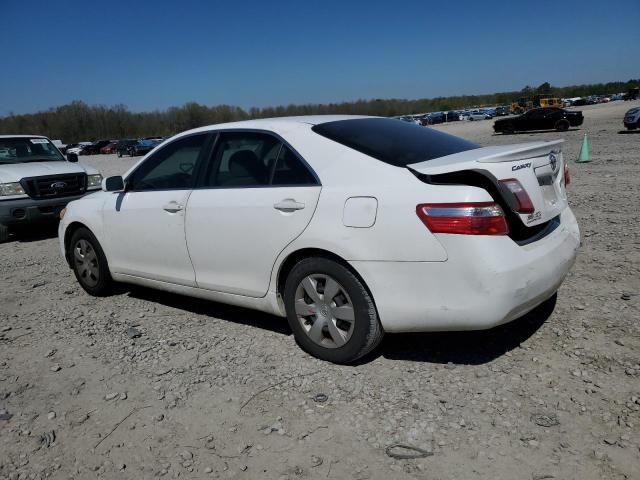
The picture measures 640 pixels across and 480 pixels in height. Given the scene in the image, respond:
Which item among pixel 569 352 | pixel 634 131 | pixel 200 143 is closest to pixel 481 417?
pixel 569 352

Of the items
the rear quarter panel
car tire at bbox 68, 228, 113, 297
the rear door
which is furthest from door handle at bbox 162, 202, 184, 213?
car tire at bbox 68, 228, 113, 297

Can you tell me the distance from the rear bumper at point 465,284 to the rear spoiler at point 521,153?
1.50 ft

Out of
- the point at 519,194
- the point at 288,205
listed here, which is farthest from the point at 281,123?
the point at 519,194

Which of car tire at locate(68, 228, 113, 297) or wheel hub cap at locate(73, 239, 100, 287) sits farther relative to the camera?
wheel hub cap at locate(73, 239, 100, 287)

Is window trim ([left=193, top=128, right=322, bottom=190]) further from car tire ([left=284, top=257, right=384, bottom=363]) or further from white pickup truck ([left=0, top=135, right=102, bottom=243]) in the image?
white pickup truck ([left=0, top=135, right=102, bottom=243])

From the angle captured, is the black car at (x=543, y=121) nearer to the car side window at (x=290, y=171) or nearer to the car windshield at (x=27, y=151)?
the car windshield at (x=27, y=151)

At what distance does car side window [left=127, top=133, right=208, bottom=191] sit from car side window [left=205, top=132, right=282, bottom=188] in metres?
0.23

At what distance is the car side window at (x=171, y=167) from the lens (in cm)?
427

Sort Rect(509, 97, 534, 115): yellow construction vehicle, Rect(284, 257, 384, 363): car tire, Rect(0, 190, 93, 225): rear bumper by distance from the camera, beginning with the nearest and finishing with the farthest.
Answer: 1. Rect(284, 257, 384, 363): car tire
2. Rect(0, 190, 93, 225): rear bumper
3. Rect(509, 97, 534, 115): yellow construction vehicle

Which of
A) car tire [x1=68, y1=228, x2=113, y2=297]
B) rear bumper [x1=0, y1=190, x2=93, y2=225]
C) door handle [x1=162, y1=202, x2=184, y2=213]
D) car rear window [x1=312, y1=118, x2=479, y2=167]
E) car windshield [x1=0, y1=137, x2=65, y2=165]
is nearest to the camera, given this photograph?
car rear window [x1=312, y1=118, x2=479, y2=167]

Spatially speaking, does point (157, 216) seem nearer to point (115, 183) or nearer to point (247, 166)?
point (115, 183)

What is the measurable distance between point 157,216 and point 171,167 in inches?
18.0

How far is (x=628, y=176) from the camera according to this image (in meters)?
9.95

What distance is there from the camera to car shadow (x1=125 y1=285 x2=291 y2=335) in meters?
4.31
